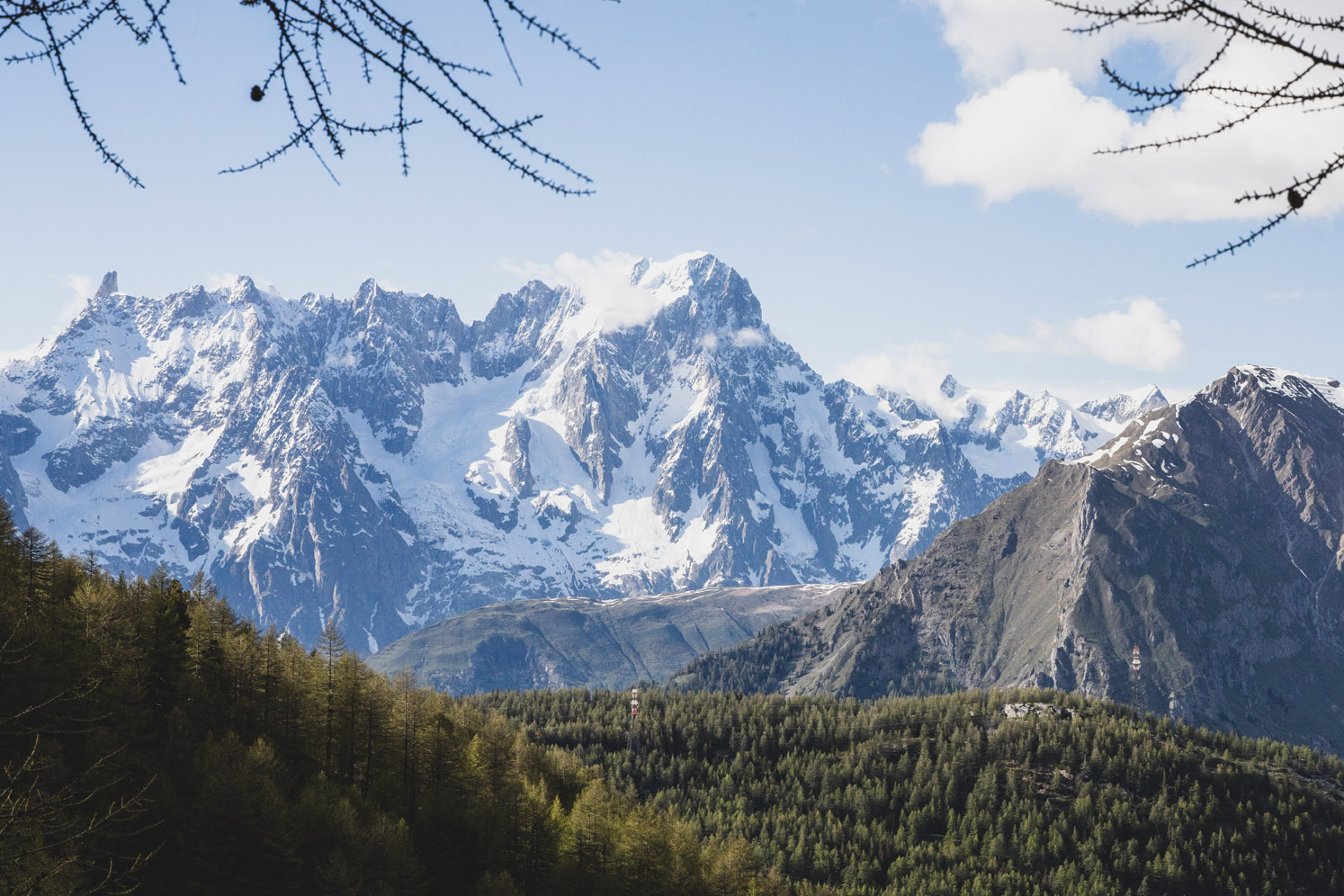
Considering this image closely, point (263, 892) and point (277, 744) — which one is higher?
point (277, 744)

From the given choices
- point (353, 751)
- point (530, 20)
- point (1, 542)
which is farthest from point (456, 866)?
point (530, 20)

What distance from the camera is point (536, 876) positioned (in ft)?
330

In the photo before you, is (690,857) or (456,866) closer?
(456,866)


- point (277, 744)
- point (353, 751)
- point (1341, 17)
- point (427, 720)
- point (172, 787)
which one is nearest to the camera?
point (1341, 17)

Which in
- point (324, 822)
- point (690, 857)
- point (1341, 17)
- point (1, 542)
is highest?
point (1, 542)

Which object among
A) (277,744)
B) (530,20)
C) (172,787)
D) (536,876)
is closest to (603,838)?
(536,876)

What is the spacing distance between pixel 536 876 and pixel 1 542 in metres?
55.7

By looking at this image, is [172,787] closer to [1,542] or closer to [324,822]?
[324,822]

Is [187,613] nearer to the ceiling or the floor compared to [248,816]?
nearer to the ceiling

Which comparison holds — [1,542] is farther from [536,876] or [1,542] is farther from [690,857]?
[690,857]

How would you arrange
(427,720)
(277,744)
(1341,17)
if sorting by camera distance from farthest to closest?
(427,720), (277,744), (1341,17)

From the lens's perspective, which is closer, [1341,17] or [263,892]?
[1341,17]

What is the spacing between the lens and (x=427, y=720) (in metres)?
110

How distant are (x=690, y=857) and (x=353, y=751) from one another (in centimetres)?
3829
